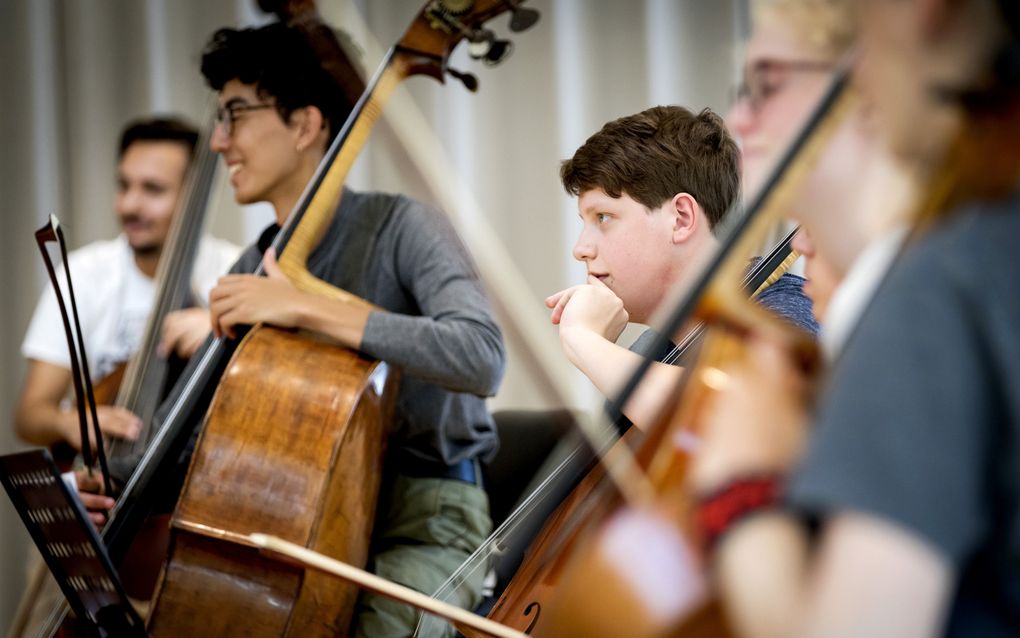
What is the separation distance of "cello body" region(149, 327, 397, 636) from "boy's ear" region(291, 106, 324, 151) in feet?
1.51

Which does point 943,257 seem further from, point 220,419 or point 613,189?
point 220,419

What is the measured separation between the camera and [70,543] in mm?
1300

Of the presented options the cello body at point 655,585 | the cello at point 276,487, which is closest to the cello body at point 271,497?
the cello at point 276,487

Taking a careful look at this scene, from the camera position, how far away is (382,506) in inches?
65.2

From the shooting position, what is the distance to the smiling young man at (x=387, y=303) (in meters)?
1.54

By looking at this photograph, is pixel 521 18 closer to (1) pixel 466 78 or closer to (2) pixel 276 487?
(1) pixel 466 78

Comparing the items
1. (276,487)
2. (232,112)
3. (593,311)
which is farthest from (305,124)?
(593,311)

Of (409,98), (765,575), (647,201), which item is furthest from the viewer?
(409,98)

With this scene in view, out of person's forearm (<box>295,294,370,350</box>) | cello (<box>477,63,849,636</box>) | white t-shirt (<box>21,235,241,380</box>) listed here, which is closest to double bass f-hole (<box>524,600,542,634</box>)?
cello (<box>477,63,849,636</box>)

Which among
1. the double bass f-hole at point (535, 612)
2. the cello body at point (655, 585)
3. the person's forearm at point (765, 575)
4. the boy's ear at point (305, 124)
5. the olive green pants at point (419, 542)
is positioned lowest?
the olive green pants at point (419, 542)

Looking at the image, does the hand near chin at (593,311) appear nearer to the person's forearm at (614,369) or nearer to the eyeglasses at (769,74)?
the person's forearm at (614,369)

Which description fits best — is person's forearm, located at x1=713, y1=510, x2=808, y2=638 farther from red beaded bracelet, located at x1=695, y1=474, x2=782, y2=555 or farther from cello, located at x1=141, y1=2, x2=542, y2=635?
cello, located at x1=141, y1=2, x2=542, y2=635

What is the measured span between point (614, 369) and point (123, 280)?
5.54 feet

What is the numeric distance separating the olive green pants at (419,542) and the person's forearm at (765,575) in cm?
104
